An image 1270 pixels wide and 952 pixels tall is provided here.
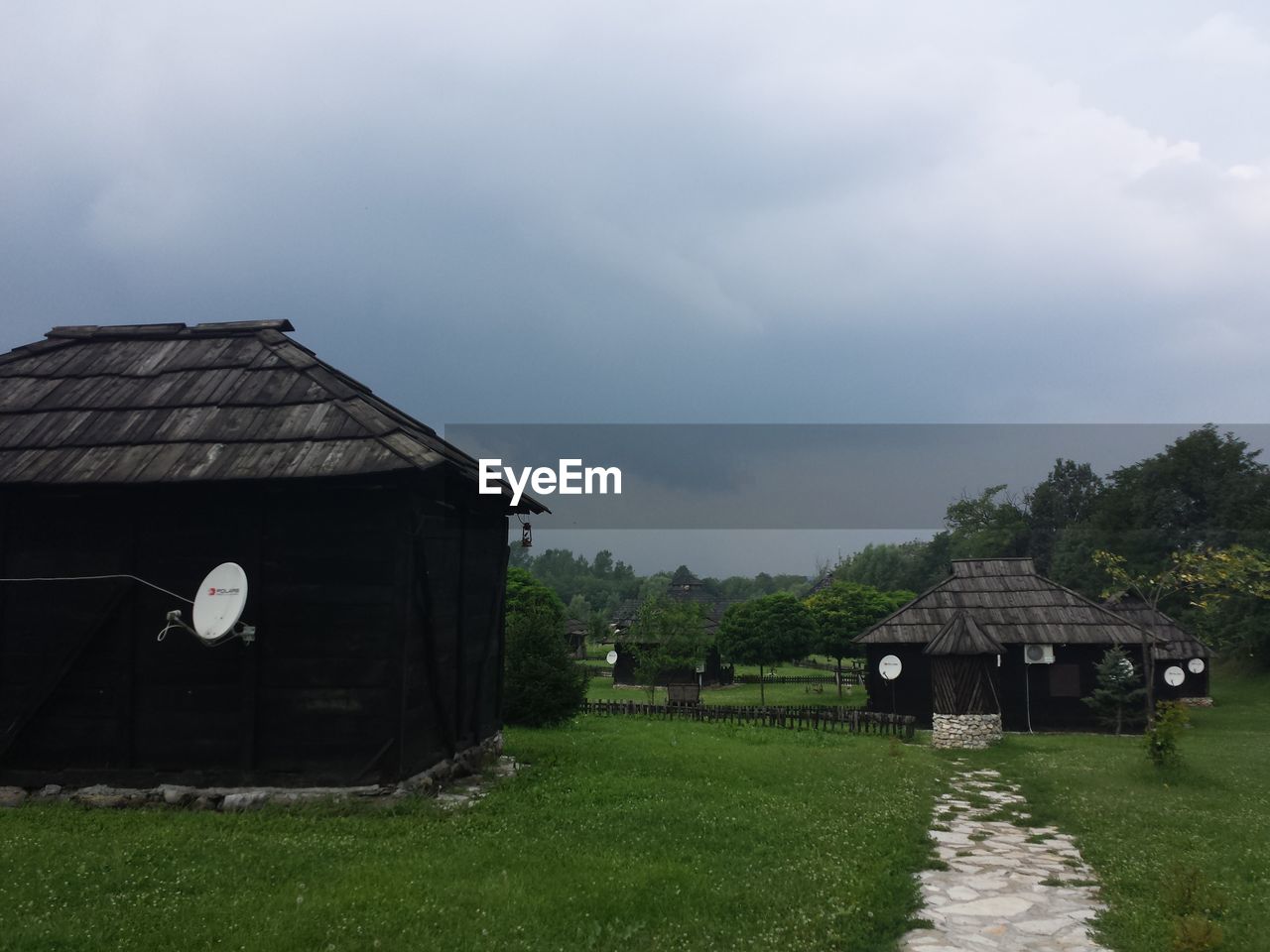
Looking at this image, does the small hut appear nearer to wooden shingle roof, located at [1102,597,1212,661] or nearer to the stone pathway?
wooden shingle roof, located at [1102,597,1212,661]

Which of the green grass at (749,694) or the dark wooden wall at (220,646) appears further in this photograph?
the green grass at (749,694)

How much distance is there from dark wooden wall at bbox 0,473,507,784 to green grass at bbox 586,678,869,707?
81.8 ft

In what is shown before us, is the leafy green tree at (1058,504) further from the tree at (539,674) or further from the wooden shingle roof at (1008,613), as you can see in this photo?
the tree at (539,674)

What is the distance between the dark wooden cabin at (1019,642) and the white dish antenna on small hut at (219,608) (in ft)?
70.9

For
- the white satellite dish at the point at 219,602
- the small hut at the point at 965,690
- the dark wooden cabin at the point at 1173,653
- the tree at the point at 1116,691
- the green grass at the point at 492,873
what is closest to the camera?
the green grass at the point at 492,873

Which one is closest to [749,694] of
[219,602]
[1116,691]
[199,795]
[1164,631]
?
[1164,631]

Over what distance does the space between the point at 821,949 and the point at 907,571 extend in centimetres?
8678

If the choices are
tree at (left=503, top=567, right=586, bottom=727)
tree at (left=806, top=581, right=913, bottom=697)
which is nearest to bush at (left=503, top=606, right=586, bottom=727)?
tree at (left=503, top=567, right=586, bottom=727)

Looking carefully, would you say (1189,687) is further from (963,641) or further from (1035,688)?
(963,641)

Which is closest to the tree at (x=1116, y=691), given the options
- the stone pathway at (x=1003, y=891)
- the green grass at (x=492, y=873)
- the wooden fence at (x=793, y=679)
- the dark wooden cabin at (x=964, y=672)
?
the dark wooden cabin at (x=964, y=672)

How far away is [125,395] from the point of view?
1246 centimetres

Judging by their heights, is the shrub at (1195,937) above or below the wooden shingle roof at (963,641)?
below

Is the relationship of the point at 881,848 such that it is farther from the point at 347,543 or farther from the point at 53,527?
the point at 53,527

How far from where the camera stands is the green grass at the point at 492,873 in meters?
6.39
